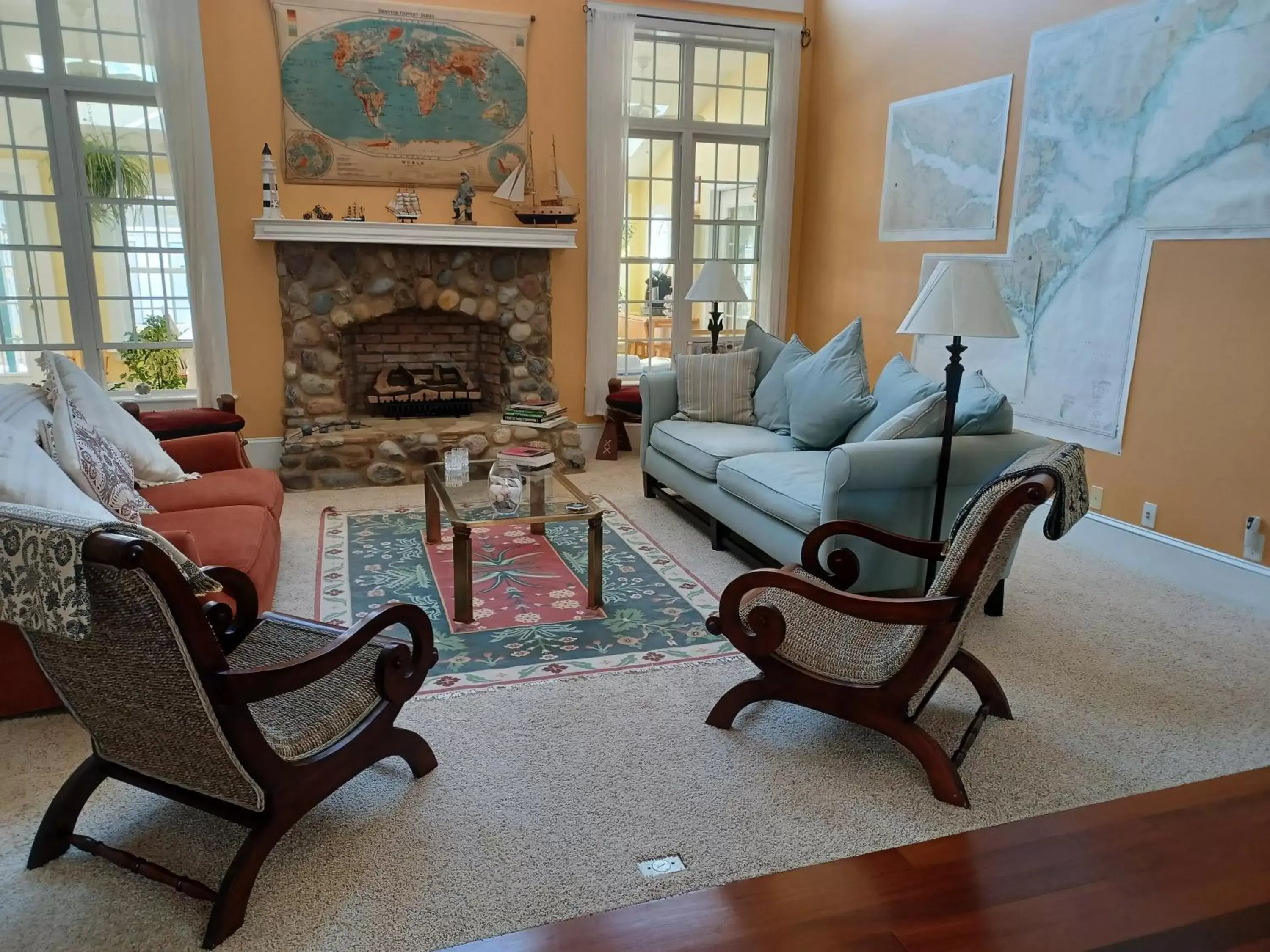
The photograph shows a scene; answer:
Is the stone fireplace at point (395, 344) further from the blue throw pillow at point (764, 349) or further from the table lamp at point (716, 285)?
the blue throw pillow at point (764, 349)

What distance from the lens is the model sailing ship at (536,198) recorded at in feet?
17.6

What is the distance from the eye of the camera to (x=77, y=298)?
491 cm

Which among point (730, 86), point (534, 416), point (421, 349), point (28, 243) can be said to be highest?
point (730, 86)

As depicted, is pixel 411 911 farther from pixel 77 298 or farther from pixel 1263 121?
pixel 77 298

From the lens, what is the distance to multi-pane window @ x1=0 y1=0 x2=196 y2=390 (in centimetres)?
467

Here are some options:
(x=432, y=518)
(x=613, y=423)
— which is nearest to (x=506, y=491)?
(x=432, y=518)

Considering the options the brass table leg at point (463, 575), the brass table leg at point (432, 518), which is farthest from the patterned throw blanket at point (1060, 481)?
the brass table leg at point (432, 518)

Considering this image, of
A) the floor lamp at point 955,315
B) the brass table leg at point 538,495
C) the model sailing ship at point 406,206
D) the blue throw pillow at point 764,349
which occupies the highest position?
the model sailing ship at point 406,206

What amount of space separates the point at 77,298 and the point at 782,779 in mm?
4779

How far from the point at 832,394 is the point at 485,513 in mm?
1643

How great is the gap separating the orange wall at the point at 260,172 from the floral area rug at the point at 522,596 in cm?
137

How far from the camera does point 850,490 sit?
9.98 ft

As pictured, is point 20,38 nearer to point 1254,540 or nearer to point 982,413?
point 982,413

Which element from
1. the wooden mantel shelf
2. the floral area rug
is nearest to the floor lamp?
the floral area rug
